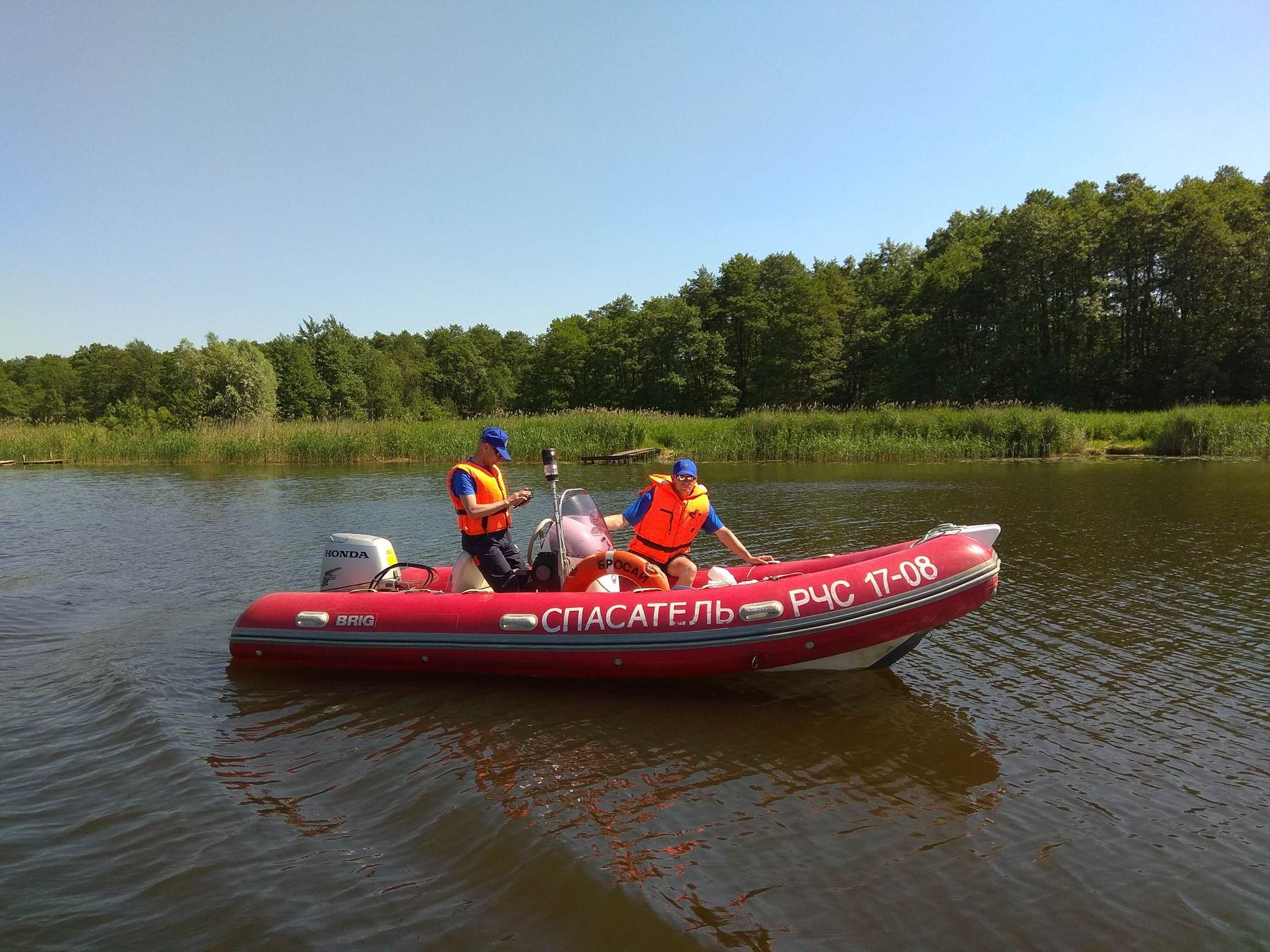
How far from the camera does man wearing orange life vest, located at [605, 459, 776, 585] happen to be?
6.21 metres

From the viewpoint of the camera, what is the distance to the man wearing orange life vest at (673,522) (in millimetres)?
6207

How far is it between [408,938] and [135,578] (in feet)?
26.9

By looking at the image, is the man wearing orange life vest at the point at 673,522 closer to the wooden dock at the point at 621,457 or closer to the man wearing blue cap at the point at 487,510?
the man wearing blue cap at the point at 487,510

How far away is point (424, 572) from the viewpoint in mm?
7281

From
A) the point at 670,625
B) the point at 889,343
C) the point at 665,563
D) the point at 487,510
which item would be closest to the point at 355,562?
the point at 487,510

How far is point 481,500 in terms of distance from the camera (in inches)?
251

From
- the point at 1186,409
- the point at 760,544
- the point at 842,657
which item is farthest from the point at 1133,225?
the point at 842,657

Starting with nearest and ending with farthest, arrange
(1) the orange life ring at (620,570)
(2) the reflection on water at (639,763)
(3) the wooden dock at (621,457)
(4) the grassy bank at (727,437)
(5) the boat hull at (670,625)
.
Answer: (2) the reflection on water at (639,763) < (5) the boat hull at (670,625) < (1) the orange life ring at (620,570) < (4) the grassy bank at (727,437) < (3) the wooden dock at (621,457)

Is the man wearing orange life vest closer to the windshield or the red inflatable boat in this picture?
the windshield

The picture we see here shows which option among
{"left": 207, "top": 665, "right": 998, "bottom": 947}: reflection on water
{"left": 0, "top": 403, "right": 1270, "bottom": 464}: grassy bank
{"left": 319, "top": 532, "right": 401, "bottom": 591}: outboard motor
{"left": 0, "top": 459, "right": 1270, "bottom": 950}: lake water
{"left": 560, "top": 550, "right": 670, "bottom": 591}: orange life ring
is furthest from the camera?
{"left": 0, "top": 403, "right": 1270, "bottom": 464}: grassy bank

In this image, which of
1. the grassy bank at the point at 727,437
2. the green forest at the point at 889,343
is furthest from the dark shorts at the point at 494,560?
the green forest at the point at 889,343

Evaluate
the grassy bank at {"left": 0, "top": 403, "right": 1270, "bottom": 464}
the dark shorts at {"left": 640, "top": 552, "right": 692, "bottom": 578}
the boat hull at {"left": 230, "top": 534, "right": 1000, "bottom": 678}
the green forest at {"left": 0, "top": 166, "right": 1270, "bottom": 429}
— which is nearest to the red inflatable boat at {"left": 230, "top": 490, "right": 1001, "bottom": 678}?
the boat hull at {"left": 230, "top": 534, "right": 1000, "bottom": 678}

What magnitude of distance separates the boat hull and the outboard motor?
2.25 feet

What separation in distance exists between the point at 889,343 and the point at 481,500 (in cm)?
4357
